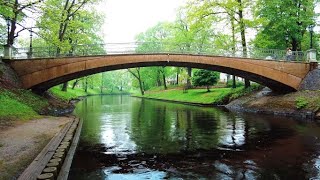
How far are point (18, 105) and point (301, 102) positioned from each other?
19.1 meters

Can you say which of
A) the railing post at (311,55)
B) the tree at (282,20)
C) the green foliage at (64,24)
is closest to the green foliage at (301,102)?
the railing post at (311,55)

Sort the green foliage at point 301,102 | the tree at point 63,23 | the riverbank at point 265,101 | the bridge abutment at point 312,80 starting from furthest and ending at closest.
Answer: the bridge abutment at point 312,80 < the green foliage at point 301,102 < the riverbank at point 265,101 < the tree at point 63,23

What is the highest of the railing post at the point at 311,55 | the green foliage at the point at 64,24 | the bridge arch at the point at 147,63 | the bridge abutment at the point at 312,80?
the green foliage at the point at 64,24

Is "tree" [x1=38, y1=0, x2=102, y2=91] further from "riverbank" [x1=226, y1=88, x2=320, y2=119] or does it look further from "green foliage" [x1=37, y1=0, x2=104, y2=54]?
"riverbank" [x1=226, y1=88, x2=320, y2=119]

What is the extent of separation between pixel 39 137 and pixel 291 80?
21853 millimetres

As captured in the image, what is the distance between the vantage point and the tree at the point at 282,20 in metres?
29.6

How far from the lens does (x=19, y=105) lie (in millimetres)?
18516

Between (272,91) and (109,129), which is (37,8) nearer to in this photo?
(109,129)

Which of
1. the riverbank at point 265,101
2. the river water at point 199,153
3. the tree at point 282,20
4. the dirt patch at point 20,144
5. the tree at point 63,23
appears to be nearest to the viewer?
the dirt patch at point 20,144

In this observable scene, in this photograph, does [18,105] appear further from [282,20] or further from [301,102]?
[282,20]

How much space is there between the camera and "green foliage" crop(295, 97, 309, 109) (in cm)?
2170

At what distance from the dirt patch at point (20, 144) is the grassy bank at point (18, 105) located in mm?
2117

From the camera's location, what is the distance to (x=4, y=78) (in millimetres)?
21781

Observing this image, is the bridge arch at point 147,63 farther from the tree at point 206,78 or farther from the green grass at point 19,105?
the tree at point 206,78
